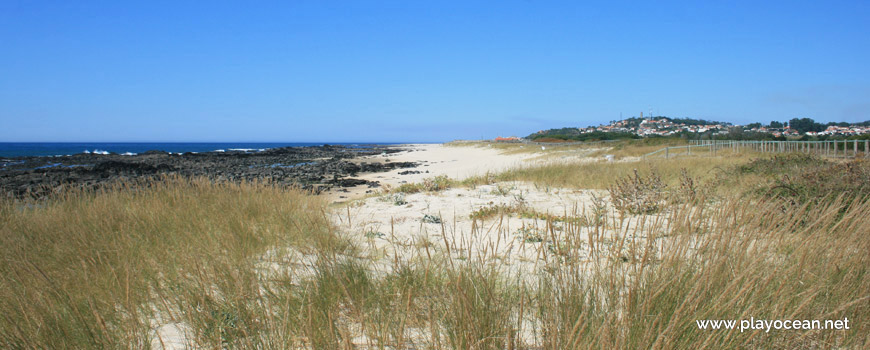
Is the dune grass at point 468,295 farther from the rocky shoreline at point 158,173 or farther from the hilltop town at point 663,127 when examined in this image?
the hilltop town at point 663,127

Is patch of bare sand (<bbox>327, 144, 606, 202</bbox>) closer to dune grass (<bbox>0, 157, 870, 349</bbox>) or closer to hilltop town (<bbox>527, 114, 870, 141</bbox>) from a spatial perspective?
dune grass (<bbox>0, 157, 870, 349</bbox>)

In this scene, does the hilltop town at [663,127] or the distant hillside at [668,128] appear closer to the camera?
the distant hillside at [668,128]

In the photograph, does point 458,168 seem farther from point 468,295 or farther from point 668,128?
point 668,128

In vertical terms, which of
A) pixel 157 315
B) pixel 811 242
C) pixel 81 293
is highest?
pixel 811 242

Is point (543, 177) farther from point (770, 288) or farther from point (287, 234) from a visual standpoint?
point (770, 288)

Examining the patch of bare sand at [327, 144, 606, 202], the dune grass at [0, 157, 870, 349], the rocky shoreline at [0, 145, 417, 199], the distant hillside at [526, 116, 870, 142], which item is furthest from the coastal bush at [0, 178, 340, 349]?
the distant hillside at [526, 116, 870, 142]

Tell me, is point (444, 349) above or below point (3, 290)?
below

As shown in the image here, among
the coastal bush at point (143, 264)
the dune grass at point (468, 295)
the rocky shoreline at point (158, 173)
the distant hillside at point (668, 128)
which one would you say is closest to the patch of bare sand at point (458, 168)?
the rocky shoreline at point (158, 173)

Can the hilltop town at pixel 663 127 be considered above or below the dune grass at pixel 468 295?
above

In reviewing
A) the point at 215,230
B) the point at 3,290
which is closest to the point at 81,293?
the point at 3,290

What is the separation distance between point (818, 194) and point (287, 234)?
6230 mm

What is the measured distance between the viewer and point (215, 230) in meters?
3.95

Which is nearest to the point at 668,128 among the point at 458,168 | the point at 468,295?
the point at 458,168

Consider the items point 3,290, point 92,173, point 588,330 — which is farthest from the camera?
point 92,173
